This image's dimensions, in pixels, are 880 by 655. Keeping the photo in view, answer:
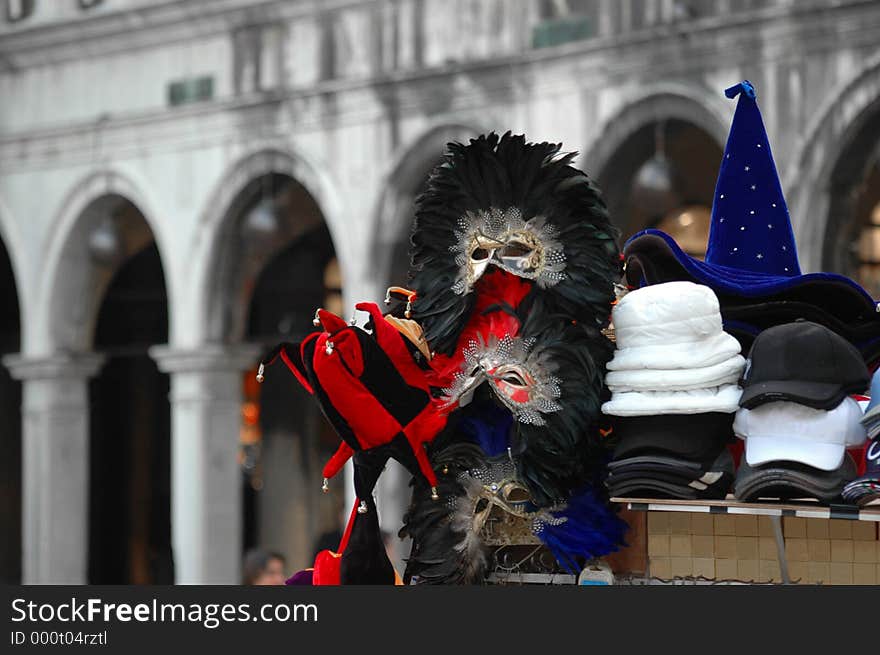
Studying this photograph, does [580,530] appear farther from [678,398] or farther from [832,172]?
[832,172]

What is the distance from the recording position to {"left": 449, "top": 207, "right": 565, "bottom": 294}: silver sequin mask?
349 cm

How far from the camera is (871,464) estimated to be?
3121 millimetres

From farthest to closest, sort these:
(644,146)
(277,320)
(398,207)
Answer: (277,320)
(398,207)
(644,146)

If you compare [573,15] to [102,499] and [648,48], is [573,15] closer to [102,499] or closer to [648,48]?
[648,48]

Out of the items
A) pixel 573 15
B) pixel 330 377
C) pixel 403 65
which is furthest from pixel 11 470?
pixel 330 377

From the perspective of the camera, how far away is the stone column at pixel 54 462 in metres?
14.7

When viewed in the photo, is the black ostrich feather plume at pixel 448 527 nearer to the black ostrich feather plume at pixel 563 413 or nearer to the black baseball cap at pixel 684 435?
the black ostrich feather plume at pixel 563 413

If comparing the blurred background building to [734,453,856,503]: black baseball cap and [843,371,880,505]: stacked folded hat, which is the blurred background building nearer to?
[843,371,880,505]: stacked folded hat

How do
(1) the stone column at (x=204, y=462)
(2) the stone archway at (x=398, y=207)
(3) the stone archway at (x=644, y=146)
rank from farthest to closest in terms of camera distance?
(1) the stone column at (x=204, y=462) → (2) the stone archway at (x=398, y=207) → (3) the stone archway at (x=644, y=146)

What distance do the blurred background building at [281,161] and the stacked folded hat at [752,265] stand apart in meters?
6.21

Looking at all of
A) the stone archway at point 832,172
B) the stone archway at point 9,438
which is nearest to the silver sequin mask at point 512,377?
the stone archway at point 832,172

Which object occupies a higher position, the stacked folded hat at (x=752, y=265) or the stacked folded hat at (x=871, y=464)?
the stacked folded hat at (x=752, y=265)

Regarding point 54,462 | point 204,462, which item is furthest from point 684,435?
point 54,462

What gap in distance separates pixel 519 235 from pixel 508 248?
0.12ft
